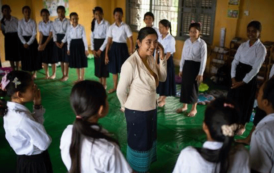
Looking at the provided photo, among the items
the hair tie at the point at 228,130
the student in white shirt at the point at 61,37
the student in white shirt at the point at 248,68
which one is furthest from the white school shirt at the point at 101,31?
the hair tie at the point at 228,130

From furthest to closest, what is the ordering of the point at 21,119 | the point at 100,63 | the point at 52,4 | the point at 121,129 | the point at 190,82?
the point at 52,4 → the point at 100,63 → the point at 190,82 → the point at 121,129 → the point at 21,119

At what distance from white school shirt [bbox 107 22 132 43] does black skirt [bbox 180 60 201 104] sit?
141 cm

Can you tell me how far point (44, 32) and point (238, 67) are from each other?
13.1ft

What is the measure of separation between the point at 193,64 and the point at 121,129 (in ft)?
4.62

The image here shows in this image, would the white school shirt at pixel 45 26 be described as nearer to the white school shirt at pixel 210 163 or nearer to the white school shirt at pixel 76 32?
the white school shirt at pixel 76 32

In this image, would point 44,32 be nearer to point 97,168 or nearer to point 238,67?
point 238,67

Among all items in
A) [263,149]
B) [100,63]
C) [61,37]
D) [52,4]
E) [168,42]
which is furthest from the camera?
[52,4]

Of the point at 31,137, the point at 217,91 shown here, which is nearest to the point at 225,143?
the point at 31,137

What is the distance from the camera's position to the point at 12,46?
5766mm

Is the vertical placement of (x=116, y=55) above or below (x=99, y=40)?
below

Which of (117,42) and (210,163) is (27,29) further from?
(210,163)

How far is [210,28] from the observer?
6402 millimetres

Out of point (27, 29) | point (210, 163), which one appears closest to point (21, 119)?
point (210, 163)

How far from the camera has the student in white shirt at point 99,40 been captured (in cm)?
507
